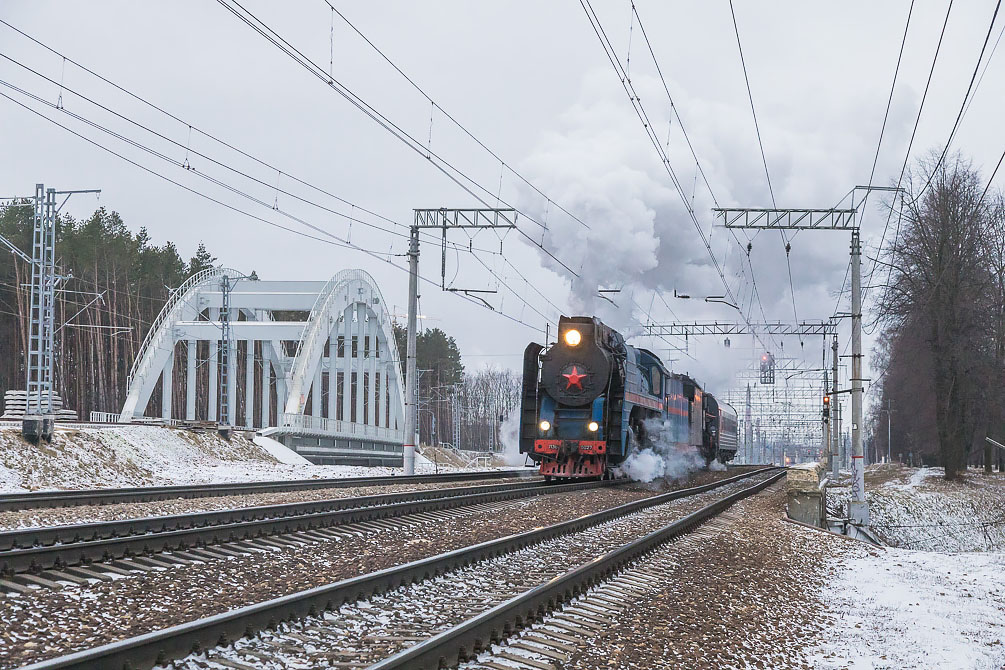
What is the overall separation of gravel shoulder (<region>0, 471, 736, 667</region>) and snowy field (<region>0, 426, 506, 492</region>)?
46.7 ft

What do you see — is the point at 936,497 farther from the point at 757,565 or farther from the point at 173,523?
the point at 173,523

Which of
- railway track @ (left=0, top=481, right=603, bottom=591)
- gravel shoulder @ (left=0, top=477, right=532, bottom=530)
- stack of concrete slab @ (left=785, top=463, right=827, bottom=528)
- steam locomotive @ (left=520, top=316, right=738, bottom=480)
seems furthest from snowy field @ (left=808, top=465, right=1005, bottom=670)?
gravel shoulder @ (left=0, top=477, right=532, bottom=530)

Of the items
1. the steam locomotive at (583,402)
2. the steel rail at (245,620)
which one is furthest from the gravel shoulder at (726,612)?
the steam locomotive at (583,402)

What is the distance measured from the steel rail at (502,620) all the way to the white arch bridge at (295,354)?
104ft

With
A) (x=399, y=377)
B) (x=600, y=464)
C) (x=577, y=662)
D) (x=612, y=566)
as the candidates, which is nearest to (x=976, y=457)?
(x=399, y=377)

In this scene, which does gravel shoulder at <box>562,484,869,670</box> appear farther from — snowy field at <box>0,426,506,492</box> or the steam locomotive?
snowy field at <box>0,426,506,492</box>

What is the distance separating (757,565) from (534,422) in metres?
13.7

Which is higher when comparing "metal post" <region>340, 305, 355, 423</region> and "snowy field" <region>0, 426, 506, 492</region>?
"metal post" <region>340, 305, 355, 423</region>

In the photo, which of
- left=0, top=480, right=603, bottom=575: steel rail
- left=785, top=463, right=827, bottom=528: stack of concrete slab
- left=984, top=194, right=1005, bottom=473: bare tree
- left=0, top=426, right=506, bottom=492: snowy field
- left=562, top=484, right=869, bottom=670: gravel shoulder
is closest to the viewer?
left=562, top=484, right=869, bottom=670: gravel shoulder

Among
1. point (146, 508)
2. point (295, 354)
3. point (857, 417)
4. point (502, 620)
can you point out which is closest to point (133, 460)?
point (146, 508)

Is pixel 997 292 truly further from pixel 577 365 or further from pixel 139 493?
pixel 139 493

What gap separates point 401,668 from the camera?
6168 mm

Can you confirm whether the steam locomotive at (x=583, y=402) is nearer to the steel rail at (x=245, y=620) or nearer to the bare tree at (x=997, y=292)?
the steel rail at (x=245, y=620)

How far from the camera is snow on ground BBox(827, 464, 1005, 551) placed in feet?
85.6
